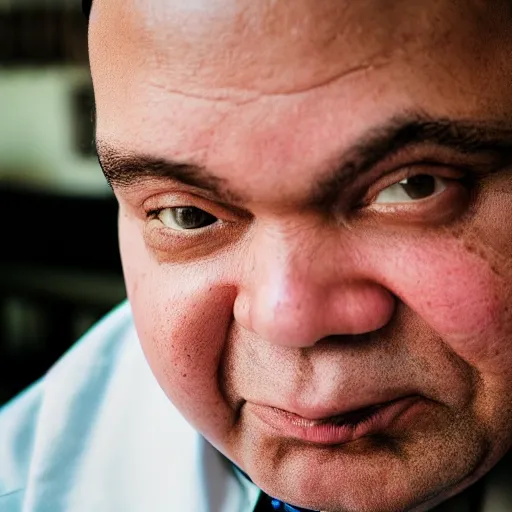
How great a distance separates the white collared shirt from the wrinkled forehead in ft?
1.56

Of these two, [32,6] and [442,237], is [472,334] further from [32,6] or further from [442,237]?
[32,6]

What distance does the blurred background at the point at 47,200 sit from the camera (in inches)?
92.4

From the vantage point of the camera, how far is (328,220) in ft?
1.88

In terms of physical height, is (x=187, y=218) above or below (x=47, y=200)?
below

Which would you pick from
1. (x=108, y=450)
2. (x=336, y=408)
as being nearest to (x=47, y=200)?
(x=108, y=450)

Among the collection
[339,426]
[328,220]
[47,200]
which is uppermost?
[47,200]

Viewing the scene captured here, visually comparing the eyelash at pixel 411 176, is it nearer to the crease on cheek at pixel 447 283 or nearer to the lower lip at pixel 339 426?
the crease on cheek at pixel 447 283

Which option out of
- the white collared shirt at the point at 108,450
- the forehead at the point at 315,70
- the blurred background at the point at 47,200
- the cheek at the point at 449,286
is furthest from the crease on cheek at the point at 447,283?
the blurred background at the point at 47,200

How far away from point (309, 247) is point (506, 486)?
1.31ft

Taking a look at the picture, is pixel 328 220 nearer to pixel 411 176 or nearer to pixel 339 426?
pixel 411 176

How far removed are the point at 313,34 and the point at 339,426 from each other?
13.0 inches

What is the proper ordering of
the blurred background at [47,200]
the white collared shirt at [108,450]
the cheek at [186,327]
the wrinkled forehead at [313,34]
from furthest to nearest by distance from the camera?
the blurred background at [47,200]
the white collared shirt at [108,450]
the cheek at [186,327]
the wrinkled forehead at [313,34]

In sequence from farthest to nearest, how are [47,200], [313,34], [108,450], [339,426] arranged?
1. [47,200]
2. [108,450]
3. [339,426]
4. [313,34]

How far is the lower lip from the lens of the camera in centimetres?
62
